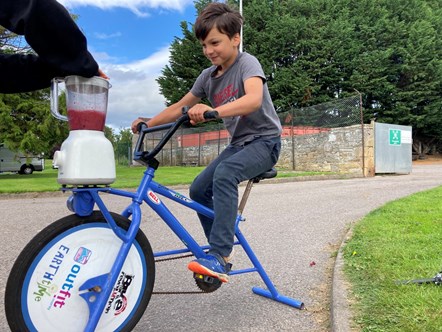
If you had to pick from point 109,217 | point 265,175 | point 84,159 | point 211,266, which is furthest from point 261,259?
point 84,159

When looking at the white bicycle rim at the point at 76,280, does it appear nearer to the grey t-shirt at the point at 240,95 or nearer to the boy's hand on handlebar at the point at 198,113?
the boy's hand on handlebar at the point at 198,113

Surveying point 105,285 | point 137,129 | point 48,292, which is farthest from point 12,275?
point 137,129

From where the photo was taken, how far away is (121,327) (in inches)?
85.0

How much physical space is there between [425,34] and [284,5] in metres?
11.4

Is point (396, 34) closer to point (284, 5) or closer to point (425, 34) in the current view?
point (425, 34)

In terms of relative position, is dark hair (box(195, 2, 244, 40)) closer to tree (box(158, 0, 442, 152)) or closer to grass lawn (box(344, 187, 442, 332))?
grass lawn (box(344, 187, 442, 332))

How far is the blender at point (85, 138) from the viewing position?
1.91 m

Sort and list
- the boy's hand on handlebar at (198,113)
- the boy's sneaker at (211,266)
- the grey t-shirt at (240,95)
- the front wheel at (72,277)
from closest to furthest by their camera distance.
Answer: the front wheel at (72,277), the boy's hand on handlebar at (198,113), the boy's sneaker at (211,266), the grey t-shirt at (240,95)

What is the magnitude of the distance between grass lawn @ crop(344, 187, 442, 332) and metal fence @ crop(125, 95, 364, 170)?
908cm

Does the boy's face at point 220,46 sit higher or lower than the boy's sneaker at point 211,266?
higher

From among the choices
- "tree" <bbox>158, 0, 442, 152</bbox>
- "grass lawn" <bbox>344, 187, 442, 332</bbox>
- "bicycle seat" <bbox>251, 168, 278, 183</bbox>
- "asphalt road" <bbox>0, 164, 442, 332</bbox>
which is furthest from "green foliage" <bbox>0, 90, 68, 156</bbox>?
"bicycle seat" <bbox>251, 168, 278, 183</bbox>

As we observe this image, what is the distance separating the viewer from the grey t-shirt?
8.63 feet

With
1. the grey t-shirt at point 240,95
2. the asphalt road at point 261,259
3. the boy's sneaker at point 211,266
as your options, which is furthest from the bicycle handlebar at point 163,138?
the asphalt road at point 261,259

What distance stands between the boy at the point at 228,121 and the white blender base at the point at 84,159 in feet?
1.71
